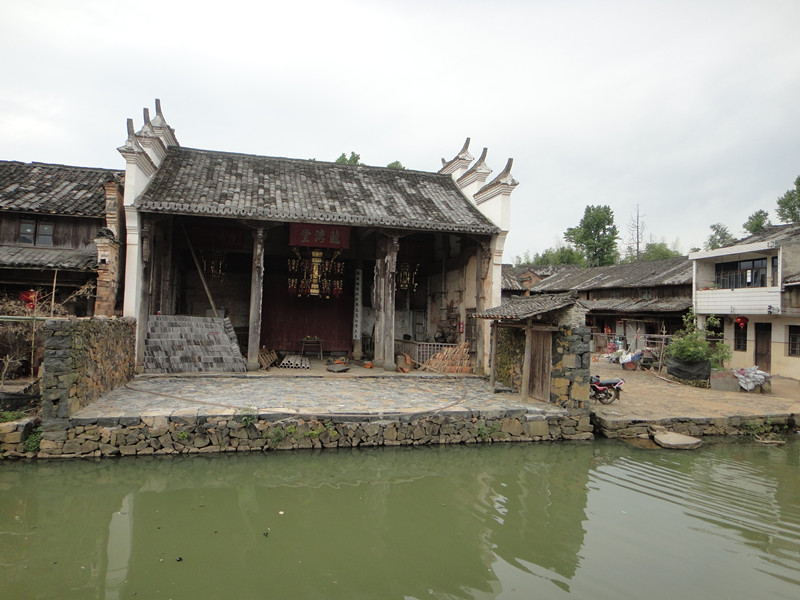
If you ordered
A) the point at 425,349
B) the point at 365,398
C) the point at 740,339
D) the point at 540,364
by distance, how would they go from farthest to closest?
the point at 740,339 → the point at 425,349 → the point at 540,364 → the point at 365,398

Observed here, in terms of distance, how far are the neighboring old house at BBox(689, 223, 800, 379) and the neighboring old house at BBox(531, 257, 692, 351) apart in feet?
4.76

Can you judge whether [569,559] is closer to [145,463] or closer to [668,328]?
[145,463]

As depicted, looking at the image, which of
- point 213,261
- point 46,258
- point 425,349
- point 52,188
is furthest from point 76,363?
point 425,349

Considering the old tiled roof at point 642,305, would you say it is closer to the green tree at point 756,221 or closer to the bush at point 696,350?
the bush at point 696,350

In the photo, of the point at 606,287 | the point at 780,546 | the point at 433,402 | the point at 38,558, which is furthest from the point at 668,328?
the point at 38,558

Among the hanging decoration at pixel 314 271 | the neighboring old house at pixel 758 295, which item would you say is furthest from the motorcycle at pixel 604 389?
the neighboring old house at pixel 758 295

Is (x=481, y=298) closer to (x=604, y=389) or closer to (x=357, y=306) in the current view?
(x=604, y=389)

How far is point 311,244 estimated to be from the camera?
508 inches

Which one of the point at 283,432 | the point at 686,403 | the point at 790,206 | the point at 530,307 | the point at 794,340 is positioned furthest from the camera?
the point at 790,206

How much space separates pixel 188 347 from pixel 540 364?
8.30m

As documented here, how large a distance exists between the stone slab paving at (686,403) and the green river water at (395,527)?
1874 millimetres

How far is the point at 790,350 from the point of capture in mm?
16453

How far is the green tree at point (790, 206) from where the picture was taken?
31.1 m

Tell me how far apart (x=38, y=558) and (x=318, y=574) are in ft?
8.76
